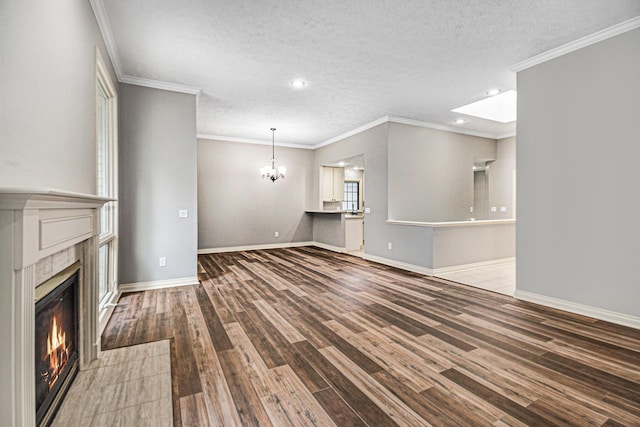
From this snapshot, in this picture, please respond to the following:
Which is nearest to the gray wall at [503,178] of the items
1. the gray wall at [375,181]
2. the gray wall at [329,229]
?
the gray wall at [375,181]

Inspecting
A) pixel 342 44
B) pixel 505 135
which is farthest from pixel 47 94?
pixel 505 135

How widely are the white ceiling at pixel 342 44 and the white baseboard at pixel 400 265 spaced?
2773 millimetres

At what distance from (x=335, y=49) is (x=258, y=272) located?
11.9 ft

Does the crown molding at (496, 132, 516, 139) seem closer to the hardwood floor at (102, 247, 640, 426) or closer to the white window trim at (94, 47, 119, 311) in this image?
the hardwood floor at (102, 247, 640, 426)

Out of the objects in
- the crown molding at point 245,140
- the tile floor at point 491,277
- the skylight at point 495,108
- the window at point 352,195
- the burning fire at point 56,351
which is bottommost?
the tile floor at point 491,277

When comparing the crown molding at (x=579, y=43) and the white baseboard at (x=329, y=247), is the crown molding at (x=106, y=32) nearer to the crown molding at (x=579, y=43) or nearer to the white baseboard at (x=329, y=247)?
the crown molding at (x=579, y=43)

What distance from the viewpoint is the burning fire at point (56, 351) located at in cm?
162

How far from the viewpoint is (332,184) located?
8781mm

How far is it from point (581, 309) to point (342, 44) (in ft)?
12.4

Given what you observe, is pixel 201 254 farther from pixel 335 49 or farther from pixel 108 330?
pixel 335 49

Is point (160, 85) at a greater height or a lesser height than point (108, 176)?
greater

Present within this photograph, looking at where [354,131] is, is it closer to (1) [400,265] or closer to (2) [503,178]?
(1) [400,265]

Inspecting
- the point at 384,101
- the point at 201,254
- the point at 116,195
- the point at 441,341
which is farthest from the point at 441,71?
the point at 201,254

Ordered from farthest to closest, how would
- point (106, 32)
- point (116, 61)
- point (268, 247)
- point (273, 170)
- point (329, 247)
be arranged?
point (268, 247), point (329, 247), point (273, 170), point (116, 61), point (106, 32)
